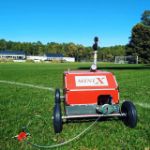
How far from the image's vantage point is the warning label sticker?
665 cm

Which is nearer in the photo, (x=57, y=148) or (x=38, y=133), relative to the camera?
(x=57, y=148)

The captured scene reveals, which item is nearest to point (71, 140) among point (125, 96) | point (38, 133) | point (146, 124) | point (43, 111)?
point (38, 133)

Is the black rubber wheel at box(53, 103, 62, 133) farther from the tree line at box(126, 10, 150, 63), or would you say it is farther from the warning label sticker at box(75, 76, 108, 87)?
the tree line at box(126, 10, 150, 63)

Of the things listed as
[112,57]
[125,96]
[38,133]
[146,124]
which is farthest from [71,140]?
[112,57]

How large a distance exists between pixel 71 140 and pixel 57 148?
0.35 m

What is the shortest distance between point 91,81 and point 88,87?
0.19 metres

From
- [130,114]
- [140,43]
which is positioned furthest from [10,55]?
[130,114]

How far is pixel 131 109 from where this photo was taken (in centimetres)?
648

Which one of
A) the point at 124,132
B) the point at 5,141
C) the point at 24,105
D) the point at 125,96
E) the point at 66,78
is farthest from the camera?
the point at 125,96

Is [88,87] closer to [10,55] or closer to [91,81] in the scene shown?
[91,81]

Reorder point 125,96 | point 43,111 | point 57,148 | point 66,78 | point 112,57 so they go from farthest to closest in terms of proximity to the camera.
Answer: point 112,57 → point 125,96 → point 43,111 → point 66,78 → point 57,148

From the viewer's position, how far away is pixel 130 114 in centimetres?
648

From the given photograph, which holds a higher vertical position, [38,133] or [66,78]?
[66,78]

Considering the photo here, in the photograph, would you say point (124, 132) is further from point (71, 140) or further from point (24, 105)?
point (24, 105)
